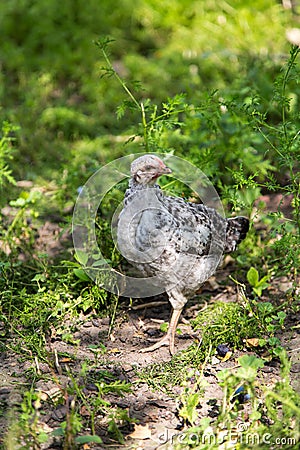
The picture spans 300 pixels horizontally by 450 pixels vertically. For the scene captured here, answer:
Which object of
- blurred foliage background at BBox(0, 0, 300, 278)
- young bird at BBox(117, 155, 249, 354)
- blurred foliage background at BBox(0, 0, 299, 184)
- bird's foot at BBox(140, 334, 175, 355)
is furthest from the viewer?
blurred foliage background at BBox(0, 0, 299, 184)

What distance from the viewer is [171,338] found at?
412cm

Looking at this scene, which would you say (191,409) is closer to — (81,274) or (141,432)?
(141,432)

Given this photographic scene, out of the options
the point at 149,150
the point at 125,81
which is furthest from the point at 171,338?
the point at 125,81

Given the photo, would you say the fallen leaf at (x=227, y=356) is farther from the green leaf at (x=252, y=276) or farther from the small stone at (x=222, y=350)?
the green leaf at (x=252, y=276)

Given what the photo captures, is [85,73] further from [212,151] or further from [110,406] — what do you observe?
[110,406]

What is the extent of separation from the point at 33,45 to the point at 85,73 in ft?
3.12

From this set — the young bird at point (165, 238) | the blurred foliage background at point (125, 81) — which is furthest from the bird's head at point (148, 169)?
the blurred foliage background at point (125, 81)

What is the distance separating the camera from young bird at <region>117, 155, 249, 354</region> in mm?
3902

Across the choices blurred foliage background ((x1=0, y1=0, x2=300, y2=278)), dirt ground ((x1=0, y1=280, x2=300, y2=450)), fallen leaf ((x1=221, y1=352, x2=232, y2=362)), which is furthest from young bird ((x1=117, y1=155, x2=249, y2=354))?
blurred foliage background ((x1=0, y1=0, x2=300, y2=278))

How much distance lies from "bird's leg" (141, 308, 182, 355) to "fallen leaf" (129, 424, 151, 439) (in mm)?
747

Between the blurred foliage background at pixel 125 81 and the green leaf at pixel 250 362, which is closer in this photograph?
the green leaf at pixel 250 362

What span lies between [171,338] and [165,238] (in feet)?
2.24

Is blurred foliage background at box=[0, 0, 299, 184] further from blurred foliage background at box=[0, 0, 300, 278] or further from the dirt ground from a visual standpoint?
the dirt ground

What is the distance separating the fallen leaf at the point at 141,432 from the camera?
330 cm
